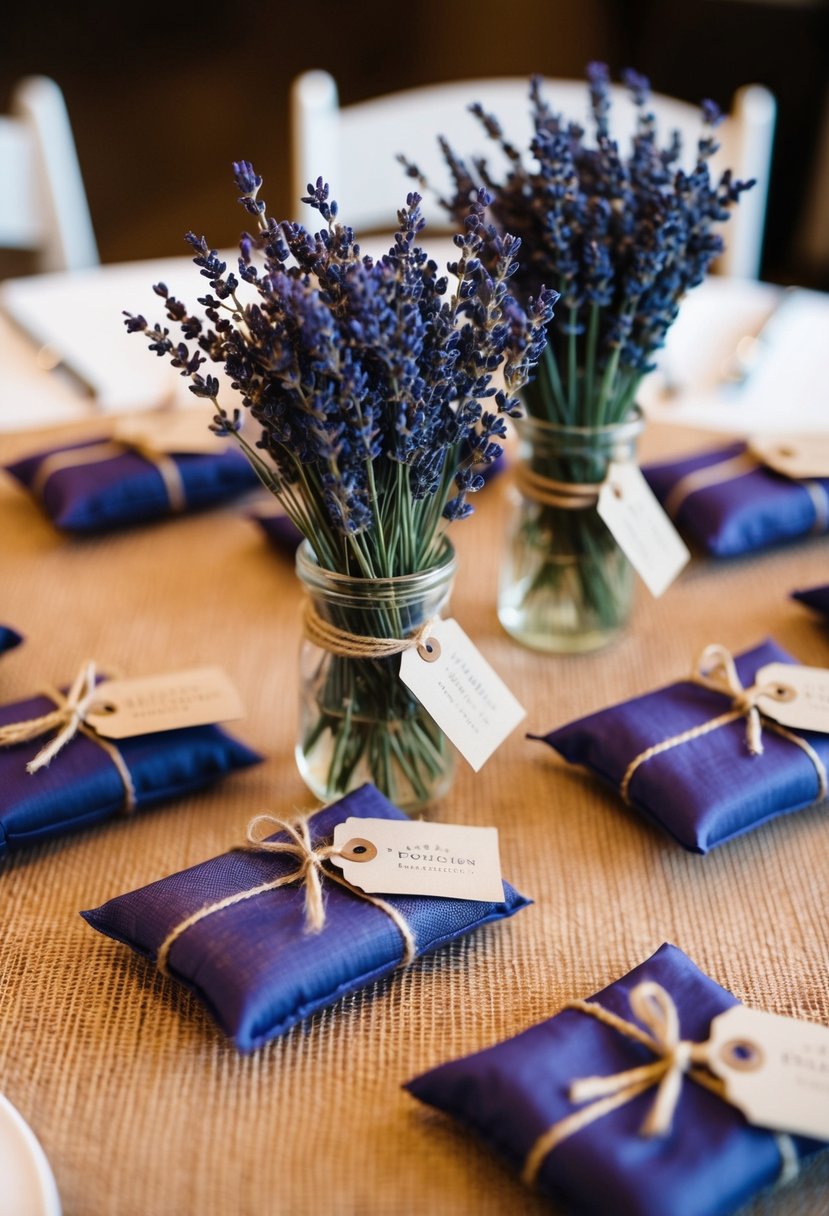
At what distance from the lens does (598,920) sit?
83 cm

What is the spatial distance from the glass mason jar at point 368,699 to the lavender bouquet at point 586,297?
0.25 metres

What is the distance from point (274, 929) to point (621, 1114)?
0.24 m

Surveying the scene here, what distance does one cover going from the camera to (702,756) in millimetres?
884

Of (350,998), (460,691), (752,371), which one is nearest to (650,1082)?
(350,998)

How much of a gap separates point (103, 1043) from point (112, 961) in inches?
2.8

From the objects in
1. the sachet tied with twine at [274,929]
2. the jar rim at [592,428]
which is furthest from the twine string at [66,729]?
the jar rim at [592,428]

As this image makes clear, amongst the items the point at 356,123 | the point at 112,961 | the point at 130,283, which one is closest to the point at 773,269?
the point at 356,123

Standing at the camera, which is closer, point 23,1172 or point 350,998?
point 23,1172

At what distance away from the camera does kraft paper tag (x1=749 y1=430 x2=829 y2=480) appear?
1228 mm

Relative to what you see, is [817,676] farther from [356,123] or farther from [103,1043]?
[356,123]

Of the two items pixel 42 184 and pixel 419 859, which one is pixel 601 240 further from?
pixel 42 184

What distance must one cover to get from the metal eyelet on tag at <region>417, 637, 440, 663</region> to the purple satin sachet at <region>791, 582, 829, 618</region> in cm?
46

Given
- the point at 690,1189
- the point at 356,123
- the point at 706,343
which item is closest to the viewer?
the point at 690,1189

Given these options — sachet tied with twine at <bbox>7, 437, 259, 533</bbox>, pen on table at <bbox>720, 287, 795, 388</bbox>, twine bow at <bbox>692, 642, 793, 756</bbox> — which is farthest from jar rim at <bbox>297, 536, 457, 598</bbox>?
pen on table at <bbox>720, 287, 795, 388</bbox>
